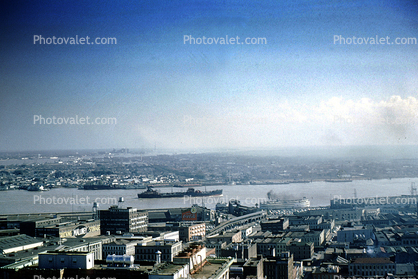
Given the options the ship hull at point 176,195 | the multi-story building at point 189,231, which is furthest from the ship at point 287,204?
the multi-story building at point 189,231

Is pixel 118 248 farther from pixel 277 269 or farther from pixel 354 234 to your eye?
pixel 354 234

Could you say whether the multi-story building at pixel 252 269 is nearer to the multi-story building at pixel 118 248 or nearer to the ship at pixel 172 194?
the multi-story building at pixel 118 248

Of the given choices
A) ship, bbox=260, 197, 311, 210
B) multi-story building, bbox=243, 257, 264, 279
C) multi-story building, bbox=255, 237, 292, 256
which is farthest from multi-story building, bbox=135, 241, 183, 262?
ship, bbox=260, 197, 311, 210

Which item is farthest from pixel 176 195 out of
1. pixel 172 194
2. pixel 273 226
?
pixel 273 226

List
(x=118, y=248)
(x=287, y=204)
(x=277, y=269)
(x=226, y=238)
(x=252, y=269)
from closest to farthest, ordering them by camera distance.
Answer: (x=252, y=269) < (x=277, y=269) < (x=118, y=248) < (x=226, y=238) < (x=287, y=204)

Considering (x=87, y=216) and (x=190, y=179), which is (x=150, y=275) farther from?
(x=190, y=179)

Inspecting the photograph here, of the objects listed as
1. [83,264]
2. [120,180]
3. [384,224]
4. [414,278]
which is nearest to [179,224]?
[384,224]
